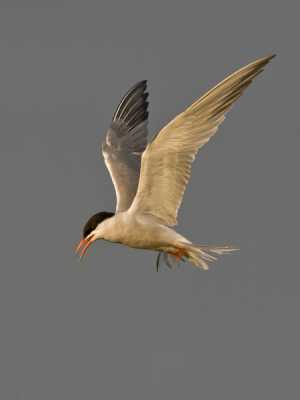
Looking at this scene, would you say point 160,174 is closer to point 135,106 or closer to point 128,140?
point 128,140

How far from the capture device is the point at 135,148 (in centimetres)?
1428

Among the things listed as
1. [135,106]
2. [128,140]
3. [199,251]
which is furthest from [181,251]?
[135,106]

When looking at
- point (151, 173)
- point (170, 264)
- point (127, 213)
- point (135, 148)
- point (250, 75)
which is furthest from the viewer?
point (135, 148)

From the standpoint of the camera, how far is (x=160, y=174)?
10.8 meters

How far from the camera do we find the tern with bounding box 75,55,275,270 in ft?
31.6

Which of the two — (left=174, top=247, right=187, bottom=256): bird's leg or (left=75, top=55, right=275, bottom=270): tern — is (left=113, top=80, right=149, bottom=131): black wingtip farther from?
(left=174, top=247, right=187, bottom=256): bird's leg

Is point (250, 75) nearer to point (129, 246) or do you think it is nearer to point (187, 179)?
point (187, 179)

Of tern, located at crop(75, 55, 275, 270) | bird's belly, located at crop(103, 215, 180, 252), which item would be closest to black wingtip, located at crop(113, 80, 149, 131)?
tern, located at crop(75, 55, 275, 270)

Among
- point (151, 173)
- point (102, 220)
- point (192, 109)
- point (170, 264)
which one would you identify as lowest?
point (170, 264)

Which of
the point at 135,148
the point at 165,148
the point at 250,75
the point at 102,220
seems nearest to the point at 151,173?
the point at 165,148

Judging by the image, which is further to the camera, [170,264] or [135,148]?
[135,148]

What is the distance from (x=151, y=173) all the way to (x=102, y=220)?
1.37 m

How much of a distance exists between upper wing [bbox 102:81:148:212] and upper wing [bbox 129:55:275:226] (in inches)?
56.0

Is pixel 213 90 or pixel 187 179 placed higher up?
pixel 213 90
